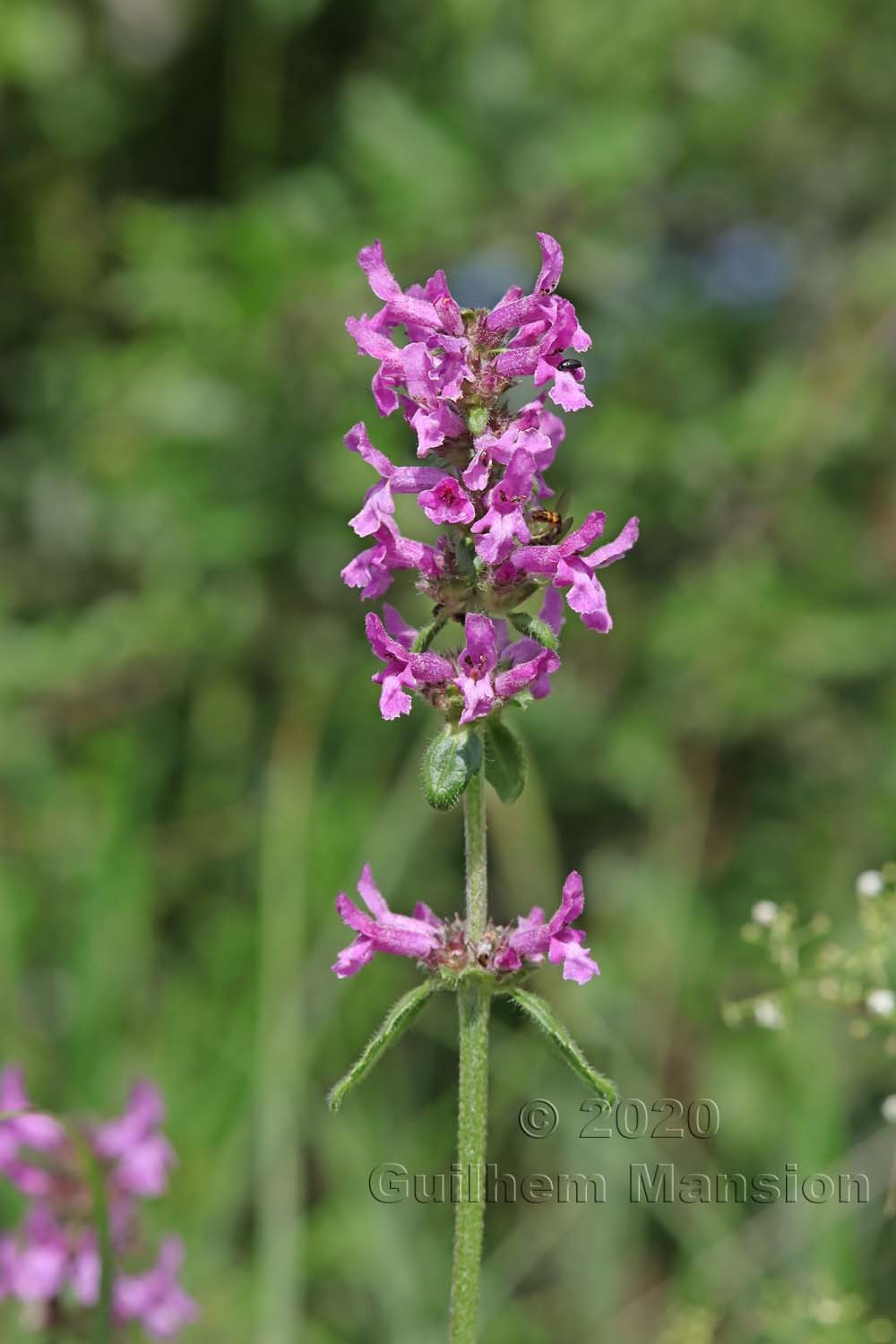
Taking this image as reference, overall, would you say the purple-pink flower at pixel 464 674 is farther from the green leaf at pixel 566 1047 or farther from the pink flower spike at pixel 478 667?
the green leaf at pixel 566 1047

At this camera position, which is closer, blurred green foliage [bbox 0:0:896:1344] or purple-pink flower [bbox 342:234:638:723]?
purple-pink flower [bbox 342:234:638:723]

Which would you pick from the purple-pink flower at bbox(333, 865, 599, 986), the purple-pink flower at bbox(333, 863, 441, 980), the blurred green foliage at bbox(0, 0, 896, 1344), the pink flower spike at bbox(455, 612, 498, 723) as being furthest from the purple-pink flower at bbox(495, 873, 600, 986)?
the blurred green foliage at bbox(0, 0, 896, 1344)

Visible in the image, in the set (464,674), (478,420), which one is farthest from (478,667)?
(478,420)

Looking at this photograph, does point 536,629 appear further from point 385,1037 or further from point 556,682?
point 556,682

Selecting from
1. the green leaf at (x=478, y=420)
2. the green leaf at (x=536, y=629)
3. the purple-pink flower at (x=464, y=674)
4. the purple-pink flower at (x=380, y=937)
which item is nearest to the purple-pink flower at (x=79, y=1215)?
the purple-pink flower at (x=380, y=937)

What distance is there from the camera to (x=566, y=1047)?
1642mm

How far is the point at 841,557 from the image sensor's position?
4.32m

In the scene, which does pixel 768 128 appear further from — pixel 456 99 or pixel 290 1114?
pixel 290 1114

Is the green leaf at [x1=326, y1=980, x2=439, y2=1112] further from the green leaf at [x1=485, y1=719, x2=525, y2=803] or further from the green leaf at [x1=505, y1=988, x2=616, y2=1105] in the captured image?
the green leaf at [x1=485, y1=719, x2=525, y2=803]

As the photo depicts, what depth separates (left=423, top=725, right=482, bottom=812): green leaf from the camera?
1628 mm

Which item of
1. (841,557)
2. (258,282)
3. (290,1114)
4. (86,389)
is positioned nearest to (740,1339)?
(290,1114)

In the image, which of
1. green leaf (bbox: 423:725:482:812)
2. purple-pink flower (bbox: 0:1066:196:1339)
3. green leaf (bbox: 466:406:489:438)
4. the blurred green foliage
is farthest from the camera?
the blurred green foliage

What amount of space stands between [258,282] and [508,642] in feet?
8.10

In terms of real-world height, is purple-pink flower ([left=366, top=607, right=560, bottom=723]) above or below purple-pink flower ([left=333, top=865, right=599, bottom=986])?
above
